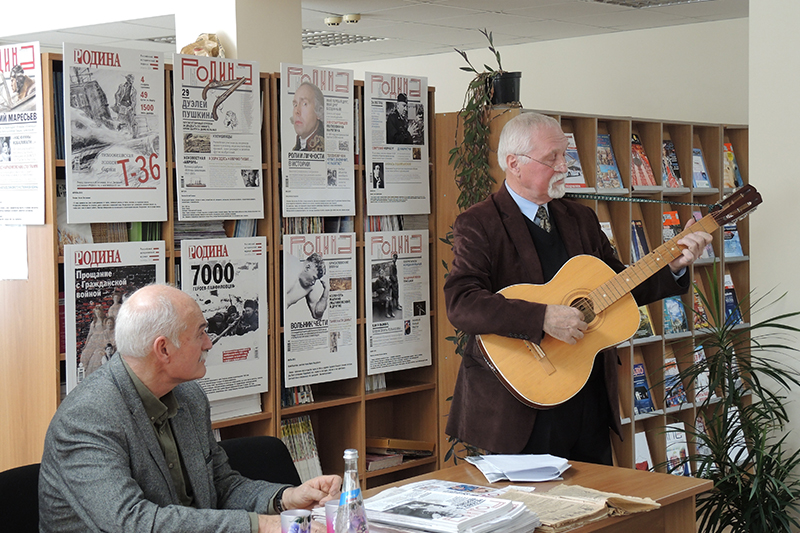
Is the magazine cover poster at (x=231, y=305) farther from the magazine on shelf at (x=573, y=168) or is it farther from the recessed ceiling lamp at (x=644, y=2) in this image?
the recessed ceiling lamp at (x=644, y=2)

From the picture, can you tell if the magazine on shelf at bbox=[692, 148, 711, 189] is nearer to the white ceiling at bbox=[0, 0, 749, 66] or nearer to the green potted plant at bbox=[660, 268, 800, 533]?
the green potted plant at bbox=[660, 268, 800, 533]

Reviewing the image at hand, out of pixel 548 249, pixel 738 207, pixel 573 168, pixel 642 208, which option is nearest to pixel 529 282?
pixel 548 249

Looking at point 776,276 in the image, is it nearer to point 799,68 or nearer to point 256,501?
point 799,68

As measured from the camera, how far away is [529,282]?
314cm

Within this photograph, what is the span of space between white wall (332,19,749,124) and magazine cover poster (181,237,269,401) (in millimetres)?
4981

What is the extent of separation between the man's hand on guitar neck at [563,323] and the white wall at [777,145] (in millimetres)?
1290

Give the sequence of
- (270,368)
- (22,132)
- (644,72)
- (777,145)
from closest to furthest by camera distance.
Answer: (22,132), (777,145), (270,368), (644,72)

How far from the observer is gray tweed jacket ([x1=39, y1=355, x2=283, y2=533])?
6.75 feet

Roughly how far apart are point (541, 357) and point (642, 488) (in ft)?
2.51

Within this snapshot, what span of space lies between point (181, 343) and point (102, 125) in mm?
1512

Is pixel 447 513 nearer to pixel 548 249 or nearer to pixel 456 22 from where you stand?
pixel 548 249

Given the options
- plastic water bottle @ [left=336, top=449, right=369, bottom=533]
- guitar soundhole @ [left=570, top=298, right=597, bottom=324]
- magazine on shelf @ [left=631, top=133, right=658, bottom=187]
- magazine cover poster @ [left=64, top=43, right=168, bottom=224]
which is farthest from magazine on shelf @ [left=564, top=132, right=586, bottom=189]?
plastic water bottle @ [left=336, top=449, right=369, bottom=533]

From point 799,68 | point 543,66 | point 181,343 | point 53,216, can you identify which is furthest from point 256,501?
point 543,66

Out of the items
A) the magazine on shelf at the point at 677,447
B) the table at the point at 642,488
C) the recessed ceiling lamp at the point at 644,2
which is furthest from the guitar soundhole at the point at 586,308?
the recessed ceiling lamp at the point at 644,2
